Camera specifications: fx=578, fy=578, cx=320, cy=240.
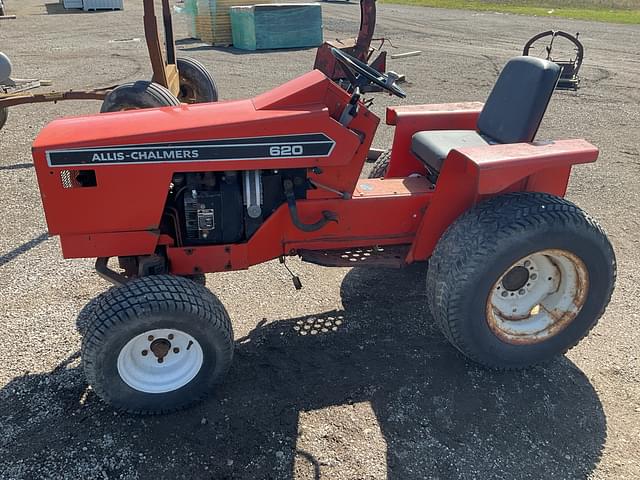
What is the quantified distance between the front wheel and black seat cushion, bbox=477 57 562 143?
0.52 m

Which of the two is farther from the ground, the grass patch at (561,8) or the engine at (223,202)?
the engine at (223,202)

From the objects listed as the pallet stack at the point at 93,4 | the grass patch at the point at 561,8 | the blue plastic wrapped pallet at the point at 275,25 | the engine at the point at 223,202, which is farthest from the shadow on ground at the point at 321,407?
the pallet stack at the point at 93,4

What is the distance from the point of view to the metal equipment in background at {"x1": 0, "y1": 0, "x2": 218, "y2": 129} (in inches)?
201

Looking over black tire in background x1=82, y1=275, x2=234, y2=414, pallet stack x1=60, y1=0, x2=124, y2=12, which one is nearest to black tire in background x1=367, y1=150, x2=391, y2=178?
black tire in background x1=82, y1=275, x2=234, y2=414

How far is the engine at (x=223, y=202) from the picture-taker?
8.59 ft

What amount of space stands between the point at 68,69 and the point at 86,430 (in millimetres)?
9555

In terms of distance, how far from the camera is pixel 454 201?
2.78 metres

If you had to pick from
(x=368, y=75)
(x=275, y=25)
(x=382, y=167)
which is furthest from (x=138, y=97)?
(x=275, y=25)

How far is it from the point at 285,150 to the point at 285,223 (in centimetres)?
38

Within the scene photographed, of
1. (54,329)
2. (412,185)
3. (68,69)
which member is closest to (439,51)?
(68,69)

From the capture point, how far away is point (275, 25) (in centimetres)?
1277

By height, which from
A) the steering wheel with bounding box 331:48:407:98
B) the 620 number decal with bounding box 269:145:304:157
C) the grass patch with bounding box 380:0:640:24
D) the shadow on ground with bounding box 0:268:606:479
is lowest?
the shadow on ground with bounding box 0:268:606:479

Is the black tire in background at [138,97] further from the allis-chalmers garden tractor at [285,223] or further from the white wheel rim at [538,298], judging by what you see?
the white wheel rim at [538,298]

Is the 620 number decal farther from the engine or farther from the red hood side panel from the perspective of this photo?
the engine
